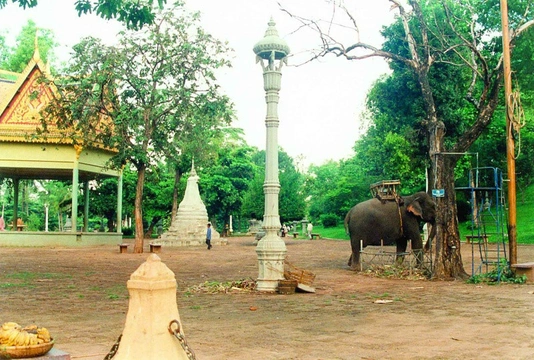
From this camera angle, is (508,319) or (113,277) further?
(113,277)

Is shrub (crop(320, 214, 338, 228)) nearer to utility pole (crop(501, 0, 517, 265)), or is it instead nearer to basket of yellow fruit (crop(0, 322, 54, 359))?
utility pole (crop(501, 0, 517, 265))

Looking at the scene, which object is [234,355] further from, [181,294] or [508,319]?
[181,294]

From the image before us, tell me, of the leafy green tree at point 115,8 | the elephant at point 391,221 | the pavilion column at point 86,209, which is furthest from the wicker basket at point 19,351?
the pavilion column at point 86,209

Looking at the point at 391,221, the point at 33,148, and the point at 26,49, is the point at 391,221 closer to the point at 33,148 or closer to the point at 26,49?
the point at 33,148

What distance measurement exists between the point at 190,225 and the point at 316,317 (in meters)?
27.4

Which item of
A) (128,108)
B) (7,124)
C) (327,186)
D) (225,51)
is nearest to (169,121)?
(128,108)

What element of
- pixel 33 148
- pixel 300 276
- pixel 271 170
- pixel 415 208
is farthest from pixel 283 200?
pixel 271 170

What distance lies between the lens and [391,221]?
53.6 ft

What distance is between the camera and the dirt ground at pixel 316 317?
19.1 feet

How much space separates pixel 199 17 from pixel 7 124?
12494 millimetres

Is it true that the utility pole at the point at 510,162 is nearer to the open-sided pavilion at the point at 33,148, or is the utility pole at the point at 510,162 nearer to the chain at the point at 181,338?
the chain at the point at 181,338

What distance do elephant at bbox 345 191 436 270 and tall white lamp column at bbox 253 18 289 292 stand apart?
5794 mm

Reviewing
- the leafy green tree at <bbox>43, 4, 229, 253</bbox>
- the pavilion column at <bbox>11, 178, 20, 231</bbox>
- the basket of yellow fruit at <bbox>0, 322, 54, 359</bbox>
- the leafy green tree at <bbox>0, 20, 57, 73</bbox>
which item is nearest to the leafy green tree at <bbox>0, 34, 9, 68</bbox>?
the leafy green tree at <bbox>0, 20, 57, 73</bbox>

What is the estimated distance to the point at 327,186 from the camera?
63312 mm
